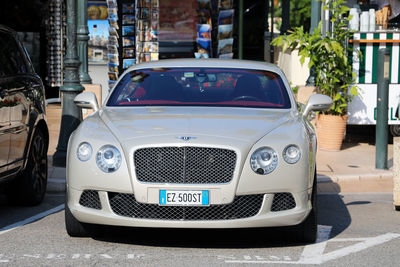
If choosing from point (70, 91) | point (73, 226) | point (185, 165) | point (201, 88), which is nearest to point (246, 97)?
point (201, 88)

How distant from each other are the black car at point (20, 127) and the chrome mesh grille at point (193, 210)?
1.72m

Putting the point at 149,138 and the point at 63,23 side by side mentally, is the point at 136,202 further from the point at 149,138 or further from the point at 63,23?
the point at 63,23

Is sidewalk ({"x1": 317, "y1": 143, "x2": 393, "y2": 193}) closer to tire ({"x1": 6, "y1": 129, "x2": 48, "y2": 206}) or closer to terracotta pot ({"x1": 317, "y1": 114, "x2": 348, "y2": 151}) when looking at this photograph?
terracotta pot ({"x1": 317, "y1": 114, "x2": 348, "y2": 151})

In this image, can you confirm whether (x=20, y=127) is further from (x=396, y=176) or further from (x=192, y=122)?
(x=396, y=176)

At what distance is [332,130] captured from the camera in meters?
13.3

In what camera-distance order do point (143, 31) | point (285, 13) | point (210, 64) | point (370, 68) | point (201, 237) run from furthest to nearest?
point (285, 13), point (143, 31), point (370, 68), point (210, 64), point (201, 237)

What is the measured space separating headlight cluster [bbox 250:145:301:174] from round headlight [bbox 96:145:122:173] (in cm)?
103

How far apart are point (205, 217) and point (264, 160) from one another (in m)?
0.63

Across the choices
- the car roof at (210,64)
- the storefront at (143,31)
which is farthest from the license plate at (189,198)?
the storefront at (143,31)

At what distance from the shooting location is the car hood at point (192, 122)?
263 inches

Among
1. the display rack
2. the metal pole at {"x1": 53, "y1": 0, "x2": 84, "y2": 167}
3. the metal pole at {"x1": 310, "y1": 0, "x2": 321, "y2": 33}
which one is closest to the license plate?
the metal pole at {"x1": 53, "y1": 0, "x2": 84, "y2": 167}

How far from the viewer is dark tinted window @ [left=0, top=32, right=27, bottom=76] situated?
8312 millimetres

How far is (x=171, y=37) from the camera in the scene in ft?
59.7

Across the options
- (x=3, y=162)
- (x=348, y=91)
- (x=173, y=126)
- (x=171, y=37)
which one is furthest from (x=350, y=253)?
(x=171, y=37)
